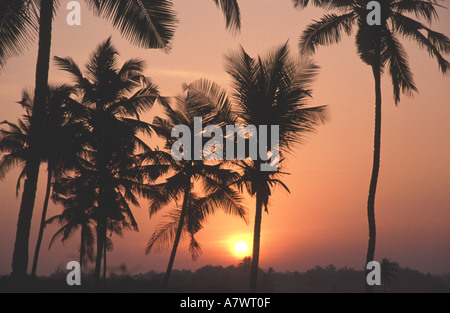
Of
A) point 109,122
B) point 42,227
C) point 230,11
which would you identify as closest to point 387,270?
point 42,227

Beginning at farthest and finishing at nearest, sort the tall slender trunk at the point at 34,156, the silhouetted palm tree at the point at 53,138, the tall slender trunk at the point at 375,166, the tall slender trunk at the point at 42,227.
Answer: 1. the tall slender trunk at the point at 42,227
2. the silhouetted palm tree at the point at 53,138
3. the tall slender trunk at the point at 375,166
4. the tall slender trunk at the point at 34,156

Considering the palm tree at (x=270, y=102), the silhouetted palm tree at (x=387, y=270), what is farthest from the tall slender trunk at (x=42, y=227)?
the silhouetted palm tree at (x=387, y=270)

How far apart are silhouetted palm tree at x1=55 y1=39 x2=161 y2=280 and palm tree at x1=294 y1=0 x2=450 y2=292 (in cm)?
864

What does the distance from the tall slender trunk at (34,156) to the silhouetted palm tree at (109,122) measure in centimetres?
1237

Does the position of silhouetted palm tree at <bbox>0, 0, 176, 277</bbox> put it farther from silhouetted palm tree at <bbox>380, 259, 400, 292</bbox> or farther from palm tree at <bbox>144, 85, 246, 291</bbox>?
silhouetted palm tree at <bbox>380, 259, 400, 292</bbox>

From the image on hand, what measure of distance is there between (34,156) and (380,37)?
13.4 m

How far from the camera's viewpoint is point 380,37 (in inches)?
768

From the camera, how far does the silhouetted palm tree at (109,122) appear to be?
79.1 ft

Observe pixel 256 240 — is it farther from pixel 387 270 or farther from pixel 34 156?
pixel 387 270

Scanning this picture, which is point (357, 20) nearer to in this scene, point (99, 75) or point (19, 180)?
point (99, 75)

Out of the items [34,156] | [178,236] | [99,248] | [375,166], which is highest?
[375,166]

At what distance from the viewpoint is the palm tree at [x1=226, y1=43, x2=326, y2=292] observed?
55.5 ft

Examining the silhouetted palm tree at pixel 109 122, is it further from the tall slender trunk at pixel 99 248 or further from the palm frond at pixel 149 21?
the palm frond at pixel 149 21
